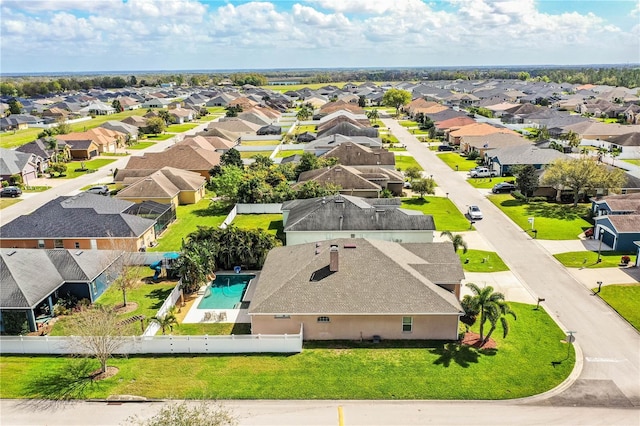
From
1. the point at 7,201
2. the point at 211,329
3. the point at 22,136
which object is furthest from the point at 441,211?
the point at 22,136

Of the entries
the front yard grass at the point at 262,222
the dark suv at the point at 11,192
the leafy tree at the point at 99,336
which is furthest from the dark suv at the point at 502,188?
the dark suv at the point at 11,192

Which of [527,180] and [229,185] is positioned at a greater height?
[527,180]

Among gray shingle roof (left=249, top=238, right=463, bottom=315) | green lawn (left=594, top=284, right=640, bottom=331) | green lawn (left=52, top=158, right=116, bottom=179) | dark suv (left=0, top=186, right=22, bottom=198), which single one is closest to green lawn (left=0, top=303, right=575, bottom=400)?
gray shingle roof (left=249, top=238, right=463, bottom=315)

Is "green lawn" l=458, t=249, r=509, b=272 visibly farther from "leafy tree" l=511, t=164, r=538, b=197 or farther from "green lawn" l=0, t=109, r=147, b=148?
"green lawn" l=0, t=109, r=147, b=148

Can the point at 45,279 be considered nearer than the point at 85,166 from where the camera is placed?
Yes

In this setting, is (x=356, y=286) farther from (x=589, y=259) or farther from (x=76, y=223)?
(x=76, y=223)

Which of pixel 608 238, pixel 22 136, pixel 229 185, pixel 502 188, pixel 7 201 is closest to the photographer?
pixel 608 238
